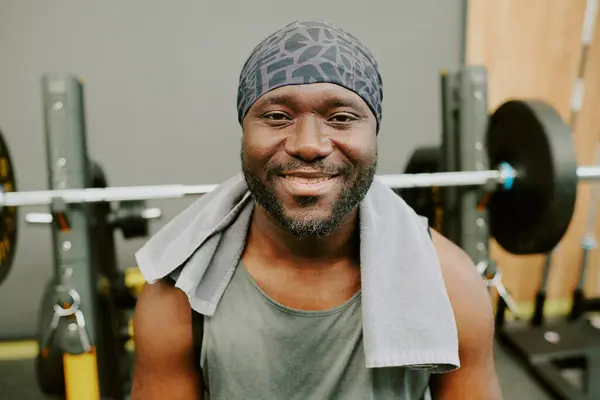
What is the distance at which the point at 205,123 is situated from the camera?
218cm

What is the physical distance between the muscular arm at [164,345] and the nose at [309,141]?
0.41m

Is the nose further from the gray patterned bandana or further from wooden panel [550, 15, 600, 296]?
wooden panel [550, 15, 600, 296]

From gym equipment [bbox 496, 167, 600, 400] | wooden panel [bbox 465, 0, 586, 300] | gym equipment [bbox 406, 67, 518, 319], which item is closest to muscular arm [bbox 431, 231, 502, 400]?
gym equipment [bbox 406, 67, 518, 319]

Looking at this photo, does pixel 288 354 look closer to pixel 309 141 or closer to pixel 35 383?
pixel 309 141

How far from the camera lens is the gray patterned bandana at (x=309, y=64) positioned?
856mm

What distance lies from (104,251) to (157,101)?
0.76 meters

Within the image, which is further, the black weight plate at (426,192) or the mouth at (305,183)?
the black weight plate at (426,192)

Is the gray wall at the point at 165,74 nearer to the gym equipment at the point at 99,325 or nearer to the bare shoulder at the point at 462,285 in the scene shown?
the gym equipment at the point at 99,325

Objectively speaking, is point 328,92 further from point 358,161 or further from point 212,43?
point 212,43

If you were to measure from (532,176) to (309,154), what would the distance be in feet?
3.10

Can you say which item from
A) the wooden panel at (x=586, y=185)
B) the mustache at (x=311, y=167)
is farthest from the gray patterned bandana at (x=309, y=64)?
the wooden panel at (x=586, y=185)

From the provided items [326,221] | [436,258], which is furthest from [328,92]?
[436,258]

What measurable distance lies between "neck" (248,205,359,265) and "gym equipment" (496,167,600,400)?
1.28 m

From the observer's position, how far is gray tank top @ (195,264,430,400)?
0.95 m
